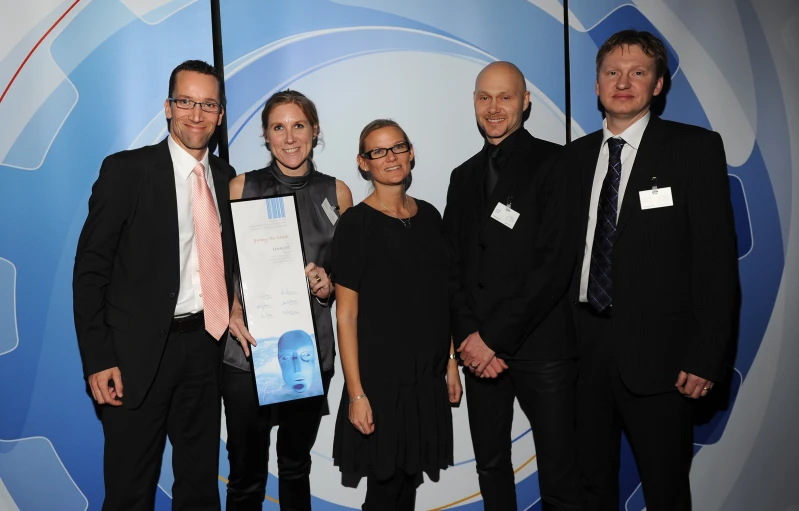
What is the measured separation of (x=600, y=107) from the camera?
3.11m

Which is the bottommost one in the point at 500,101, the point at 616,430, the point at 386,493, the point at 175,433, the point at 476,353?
the point at 386,493

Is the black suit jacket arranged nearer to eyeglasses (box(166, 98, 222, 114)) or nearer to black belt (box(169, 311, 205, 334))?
black belt (box(169, 311, 205, 334))

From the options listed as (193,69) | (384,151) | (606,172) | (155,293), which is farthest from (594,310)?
(193,69)

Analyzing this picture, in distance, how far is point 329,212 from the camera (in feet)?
8.68

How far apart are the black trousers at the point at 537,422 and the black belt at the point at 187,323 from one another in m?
1.08

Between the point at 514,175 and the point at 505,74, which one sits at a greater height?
the point at 505,74

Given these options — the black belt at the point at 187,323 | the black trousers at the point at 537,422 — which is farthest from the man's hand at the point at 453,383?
the black belt at the point at 187,323

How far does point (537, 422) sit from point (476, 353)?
0.36m

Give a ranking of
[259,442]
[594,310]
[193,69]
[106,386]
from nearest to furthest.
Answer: [106,386]
[193,69]
[594,310]
[259,442]

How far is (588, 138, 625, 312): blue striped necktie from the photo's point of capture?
2404 mm

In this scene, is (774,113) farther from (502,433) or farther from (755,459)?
(502,433)

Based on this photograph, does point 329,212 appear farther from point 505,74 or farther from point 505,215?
point 505,74

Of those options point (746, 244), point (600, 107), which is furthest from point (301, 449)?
point (746, 244)

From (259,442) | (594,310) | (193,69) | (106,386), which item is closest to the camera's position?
(106,386)
